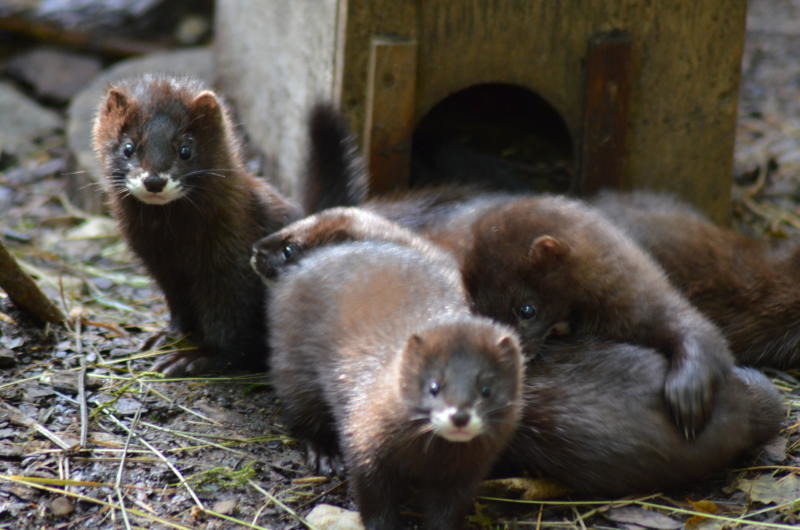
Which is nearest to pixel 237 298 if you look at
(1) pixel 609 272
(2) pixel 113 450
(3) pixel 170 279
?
(3) pixel 170 279

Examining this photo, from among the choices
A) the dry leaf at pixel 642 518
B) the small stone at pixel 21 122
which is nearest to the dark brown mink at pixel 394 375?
the dry leaf at pixel 642 518

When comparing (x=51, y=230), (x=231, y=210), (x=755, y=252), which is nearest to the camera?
(x=231, y=210)

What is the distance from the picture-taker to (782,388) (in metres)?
5.74

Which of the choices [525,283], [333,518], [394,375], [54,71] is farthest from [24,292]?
[54,71]

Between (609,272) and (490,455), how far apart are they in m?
1.47

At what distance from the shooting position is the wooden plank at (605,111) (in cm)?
650

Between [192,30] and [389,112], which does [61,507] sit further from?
[192,30]

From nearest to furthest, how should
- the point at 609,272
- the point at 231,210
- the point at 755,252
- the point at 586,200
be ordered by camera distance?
the point at 609,272 → the point at 231,210 → the point at 755,252 → the point at 586,200

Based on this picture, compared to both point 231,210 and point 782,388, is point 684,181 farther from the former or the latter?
point 231,210

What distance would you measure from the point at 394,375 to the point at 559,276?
1.32 meters

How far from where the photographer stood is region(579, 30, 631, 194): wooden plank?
650 centimetres

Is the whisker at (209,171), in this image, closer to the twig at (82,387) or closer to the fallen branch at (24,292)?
the fallen branch at (24,292)

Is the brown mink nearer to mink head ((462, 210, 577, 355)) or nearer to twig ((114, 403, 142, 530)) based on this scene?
mink head ((462, 210, 577, 355))

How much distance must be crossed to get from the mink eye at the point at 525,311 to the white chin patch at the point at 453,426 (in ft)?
4.36
